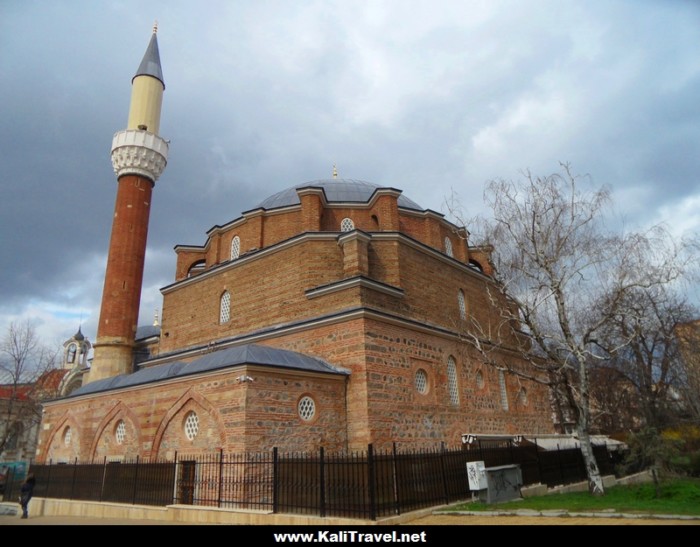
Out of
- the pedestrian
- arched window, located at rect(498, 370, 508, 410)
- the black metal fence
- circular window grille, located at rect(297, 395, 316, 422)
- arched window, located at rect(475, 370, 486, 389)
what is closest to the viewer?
the black metal fence

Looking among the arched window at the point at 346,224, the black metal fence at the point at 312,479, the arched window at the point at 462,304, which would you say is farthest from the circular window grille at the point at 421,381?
the arched window at the point at 346,224

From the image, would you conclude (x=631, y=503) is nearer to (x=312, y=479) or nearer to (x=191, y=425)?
(x=312, y=479)

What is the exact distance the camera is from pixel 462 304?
17125 millimetres

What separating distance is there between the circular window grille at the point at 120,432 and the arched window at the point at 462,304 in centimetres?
1106

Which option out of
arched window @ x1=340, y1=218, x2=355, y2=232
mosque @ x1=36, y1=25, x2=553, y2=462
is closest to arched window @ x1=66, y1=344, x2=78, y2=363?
mosque @ x1=36, y1=25, x2=553, y2=462

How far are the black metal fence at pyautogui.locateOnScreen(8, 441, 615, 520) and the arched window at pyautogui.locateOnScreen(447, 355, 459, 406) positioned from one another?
3.16 metres

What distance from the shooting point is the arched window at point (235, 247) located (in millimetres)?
17953

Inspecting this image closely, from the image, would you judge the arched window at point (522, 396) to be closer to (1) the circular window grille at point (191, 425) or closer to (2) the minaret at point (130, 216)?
(1) the circular window grille at point (191, 425)

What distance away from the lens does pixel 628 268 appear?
10.7 meters

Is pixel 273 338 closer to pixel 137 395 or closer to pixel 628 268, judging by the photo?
pixel 137 395

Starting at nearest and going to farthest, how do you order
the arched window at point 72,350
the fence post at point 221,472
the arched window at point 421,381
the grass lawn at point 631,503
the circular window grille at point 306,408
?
the grass lawn at point 631,503 < the fence post at point 221,472 < the circular window grille at point 306,408 < the arched window at point 421,381 < the arched window at point 72,350

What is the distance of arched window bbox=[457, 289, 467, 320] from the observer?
55.4ft

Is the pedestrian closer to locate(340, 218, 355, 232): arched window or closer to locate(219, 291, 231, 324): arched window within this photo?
locate(219, 291, 231, 324): arched window
